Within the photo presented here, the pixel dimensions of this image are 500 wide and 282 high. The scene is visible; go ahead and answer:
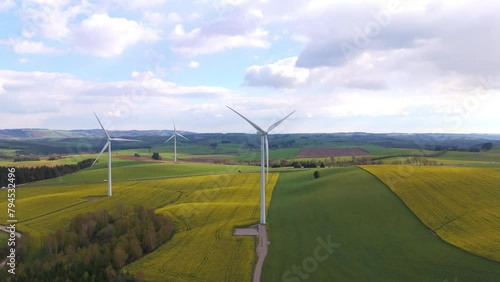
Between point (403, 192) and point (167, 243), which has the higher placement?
point (403, 192)

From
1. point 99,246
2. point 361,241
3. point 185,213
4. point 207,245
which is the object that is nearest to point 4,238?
point 99,246

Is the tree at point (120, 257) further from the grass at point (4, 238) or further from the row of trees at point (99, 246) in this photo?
the grass at point (4, 238)

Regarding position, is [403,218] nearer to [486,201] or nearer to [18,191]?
[486,201]

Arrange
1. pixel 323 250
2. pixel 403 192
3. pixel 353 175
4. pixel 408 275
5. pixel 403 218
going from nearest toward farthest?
1. pixel 408 275
2. pixel 323 250
3. pixel 403 218
4. pixel 403 192
5. pixel 353 175

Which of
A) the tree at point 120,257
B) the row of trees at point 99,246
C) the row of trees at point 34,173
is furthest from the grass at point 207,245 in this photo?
the row of trees at point 34,173

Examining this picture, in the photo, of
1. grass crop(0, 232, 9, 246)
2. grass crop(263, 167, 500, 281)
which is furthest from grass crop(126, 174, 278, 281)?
grass crop(0, 232, 9, 246)

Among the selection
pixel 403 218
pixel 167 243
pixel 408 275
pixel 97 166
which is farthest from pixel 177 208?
pixel 97 166
